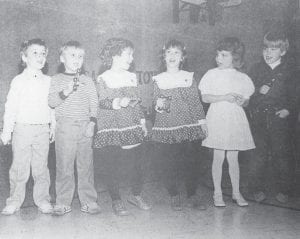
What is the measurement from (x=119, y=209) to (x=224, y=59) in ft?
3.59

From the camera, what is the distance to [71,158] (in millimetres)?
2207

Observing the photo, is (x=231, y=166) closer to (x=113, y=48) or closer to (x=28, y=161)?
(x=113, y=48)

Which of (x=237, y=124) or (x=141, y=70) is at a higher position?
(x=141, y=70)

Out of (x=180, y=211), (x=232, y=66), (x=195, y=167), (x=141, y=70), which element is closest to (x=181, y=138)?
(x=195, y=167)

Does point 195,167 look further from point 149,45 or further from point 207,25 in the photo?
point 207,25

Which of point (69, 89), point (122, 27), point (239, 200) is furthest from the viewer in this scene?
point (122, 27)

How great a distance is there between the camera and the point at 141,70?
3.36 meters

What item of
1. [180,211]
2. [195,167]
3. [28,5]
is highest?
[28,5]

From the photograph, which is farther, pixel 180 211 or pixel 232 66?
pixel 232 66

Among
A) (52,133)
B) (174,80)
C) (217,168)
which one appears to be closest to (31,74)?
(52,133)

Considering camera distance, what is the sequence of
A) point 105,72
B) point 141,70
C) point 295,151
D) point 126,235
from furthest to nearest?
point 141,70 → point 295,151 → point 105,72 → point 126,235

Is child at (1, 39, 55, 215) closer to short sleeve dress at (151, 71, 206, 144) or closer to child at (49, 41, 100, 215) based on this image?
child at (49, 41, 100, 215)

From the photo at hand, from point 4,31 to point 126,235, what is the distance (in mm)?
1644

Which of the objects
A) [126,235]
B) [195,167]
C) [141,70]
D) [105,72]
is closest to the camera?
[126,235]
